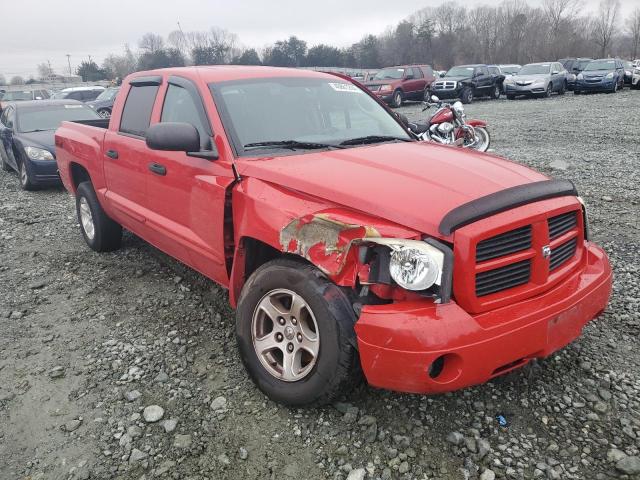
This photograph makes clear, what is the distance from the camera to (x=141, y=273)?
192 inches

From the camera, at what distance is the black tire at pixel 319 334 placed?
244cm

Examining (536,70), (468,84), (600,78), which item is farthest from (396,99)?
(600,78)

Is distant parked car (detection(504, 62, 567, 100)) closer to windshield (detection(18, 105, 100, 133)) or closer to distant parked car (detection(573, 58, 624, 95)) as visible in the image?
distant parked car (detection(573, 58, 624, 95))

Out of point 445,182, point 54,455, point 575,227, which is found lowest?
point 54,455

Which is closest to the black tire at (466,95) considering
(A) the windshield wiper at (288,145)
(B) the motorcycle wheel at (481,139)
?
(B) the motorcycle wheel at (481,139)

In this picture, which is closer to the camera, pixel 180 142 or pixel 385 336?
pixel 385 336

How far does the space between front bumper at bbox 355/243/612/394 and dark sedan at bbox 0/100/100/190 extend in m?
7.47

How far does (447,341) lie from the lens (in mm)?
2213

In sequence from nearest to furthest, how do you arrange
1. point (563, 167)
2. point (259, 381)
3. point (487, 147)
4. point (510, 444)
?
point (510, 444) < point (259, 381) < point (563, 167) < point (487, 147)

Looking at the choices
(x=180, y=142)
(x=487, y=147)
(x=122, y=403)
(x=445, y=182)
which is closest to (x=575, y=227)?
(x=445, y=182)

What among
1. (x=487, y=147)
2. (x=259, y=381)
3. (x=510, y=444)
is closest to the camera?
(x=510, y=444)

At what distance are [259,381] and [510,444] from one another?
1.32m

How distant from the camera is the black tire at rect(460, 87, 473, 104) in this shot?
22547 mm

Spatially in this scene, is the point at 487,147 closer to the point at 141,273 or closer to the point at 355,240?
the point at 141,273
